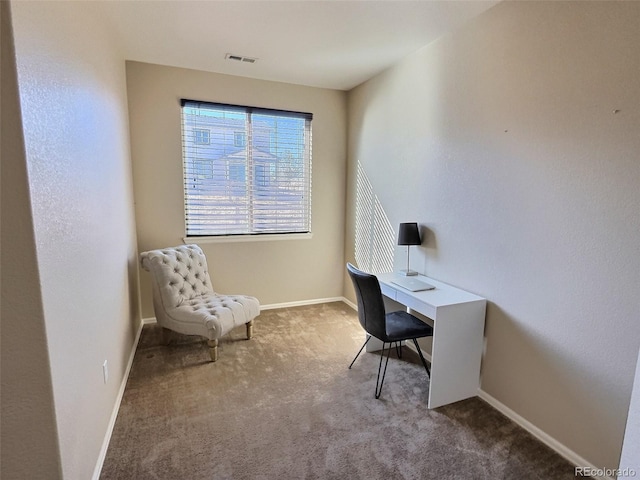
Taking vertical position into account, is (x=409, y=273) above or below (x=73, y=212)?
below

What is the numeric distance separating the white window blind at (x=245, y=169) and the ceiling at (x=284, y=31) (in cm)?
54

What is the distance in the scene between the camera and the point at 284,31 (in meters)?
2.60

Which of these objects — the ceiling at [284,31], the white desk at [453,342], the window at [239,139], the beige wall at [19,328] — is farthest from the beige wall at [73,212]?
the white desk at [453,342]

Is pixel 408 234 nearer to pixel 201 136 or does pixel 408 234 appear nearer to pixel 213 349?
pixel 213 349

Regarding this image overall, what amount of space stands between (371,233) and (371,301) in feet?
5.21

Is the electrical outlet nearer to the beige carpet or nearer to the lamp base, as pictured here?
the beige carpet

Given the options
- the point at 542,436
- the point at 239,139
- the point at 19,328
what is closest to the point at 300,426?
the point at 542,436

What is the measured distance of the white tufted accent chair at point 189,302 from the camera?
2.82 metres

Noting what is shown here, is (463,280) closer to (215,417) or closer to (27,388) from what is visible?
(215,417)

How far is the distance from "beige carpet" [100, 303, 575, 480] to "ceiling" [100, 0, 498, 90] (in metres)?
2.65

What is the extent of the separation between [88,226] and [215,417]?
4.50ft

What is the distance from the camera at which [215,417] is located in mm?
2139

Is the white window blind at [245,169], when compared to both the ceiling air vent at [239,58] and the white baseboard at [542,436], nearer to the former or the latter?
the ceiling air vent at [239,58]

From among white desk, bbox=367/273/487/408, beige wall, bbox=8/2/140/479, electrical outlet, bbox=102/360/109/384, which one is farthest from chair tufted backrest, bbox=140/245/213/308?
white desk, bbox=367/273/487/408
